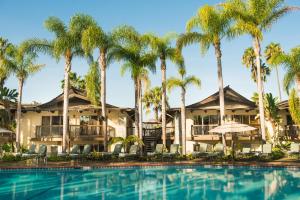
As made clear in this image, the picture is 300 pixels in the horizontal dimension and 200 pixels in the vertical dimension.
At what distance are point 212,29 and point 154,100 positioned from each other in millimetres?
28305

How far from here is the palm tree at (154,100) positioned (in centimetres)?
4984

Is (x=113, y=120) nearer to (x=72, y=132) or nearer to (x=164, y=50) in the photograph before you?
(x=72, y=132)

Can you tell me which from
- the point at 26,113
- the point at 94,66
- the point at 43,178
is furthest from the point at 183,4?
the point at 26,113

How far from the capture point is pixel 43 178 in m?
15.5

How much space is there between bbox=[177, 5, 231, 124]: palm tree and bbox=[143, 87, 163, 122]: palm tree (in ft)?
85.6

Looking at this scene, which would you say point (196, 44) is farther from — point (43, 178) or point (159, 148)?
point (43, 178)

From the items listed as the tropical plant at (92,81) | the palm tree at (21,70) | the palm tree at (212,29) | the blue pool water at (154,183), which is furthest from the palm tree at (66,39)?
the palm tree at (212,29)

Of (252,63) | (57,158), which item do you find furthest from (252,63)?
(57,158)

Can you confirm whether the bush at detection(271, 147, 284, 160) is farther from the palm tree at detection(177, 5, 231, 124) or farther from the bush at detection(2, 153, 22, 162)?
the bush at detection(2, 153, 22, 162)

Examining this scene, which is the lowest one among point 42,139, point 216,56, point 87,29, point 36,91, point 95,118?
point 42,139

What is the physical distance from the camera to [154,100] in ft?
165

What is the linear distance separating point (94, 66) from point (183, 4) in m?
9.33

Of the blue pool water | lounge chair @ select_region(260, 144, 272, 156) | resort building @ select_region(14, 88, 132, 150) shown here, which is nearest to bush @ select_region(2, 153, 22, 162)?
the blue pool water

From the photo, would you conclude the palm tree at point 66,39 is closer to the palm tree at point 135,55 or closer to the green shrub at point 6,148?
the palm tree at point 135,55
